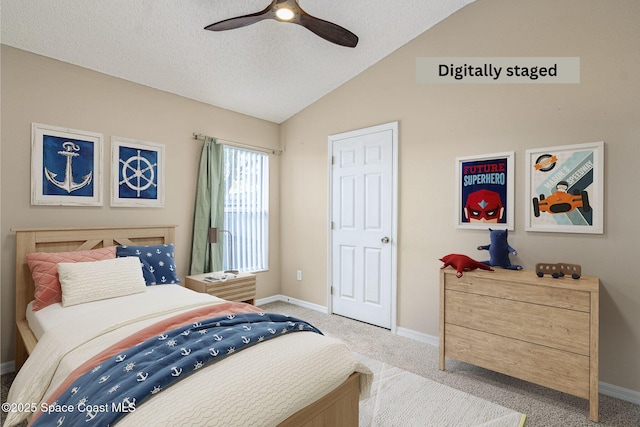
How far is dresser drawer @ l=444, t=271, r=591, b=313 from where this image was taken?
6.51 ft

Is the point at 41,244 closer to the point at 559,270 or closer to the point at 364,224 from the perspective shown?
the point at 364,224

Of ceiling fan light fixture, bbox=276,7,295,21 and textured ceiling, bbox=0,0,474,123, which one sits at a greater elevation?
textured ceiling, bbox=0,0,474,123

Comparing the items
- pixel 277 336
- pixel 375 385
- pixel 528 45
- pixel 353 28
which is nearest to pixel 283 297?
pixel 375 385

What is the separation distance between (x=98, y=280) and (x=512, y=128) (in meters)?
3.48

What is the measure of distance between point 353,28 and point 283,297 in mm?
3440

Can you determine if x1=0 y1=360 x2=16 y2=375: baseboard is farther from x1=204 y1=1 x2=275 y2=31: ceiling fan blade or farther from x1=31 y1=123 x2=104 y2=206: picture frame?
x1=204 y1=1 x2=275 y2=31: ceiling fan blade

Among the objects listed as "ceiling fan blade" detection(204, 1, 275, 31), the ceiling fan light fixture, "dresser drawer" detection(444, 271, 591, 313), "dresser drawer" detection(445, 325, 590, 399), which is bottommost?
"dresser drawer" detection(445, 325, 590, 399)

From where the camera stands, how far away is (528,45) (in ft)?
8.44

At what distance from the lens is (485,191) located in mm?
2758

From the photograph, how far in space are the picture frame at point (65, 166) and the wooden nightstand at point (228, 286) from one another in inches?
45.4

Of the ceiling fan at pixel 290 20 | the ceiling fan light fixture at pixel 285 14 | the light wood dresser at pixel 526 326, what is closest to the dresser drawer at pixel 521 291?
the light wood dresser at pixel 526 326

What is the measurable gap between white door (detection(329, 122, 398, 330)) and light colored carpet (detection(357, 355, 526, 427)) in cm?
105

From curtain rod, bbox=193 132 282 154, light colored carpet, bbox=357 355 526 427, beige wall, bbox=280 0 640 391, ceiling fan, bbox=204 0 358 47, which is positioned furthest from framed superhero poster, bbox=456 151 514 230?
curtain rod, bbox=193 132 282 154

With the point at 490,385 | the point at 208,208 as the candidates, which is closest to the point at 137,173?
the point at 208,208
